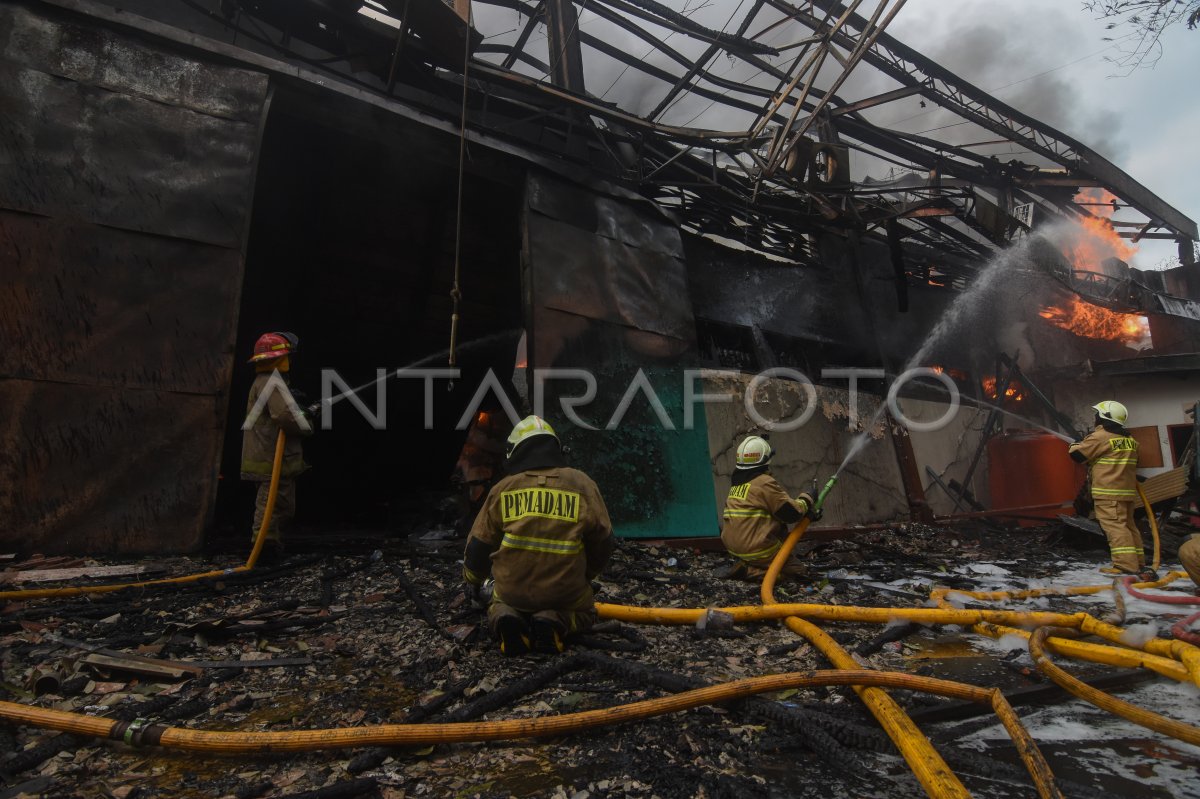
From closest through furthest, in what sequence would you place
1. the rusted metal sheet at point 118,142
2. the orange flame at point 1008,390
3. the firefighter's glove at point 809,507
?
the rusted metal sheet at point 118,142
the firefighter's glove at point 809,507
the orange flame at point 1008,390

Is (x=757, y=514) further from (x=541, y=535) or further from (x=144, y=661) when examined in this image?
(x=144, y=661)

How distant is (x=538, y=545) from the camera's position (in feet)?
10.6

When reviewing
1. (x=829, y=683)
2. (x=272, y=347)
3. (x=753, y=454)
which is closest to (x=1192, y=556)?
(x=829, y=683)

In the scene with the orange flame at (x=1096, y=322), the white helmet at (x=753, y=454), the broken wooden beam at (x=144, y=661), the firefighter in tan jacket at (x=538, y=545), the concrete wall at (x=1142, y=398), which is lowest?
the broken wooden beam at (x=144, y=661)

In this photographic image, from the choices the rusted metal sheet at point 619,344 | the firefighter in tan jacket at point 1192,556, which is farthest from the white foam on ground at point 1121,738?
the rusted metal sheet at point 619,344

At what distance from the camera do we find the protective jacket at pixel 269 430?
16.4 feet

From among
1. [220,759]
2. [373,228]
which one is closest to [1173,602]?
[220,759]

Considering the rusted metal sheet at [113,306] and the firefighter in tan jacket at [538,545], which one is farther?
the rusted metal sheet at [113,306]

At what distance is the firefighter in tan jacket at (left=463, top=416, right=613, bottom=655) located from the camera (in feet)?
10.6

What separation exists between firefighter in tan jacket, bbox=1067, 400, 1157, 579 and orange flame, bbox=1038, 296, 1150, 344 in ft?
34.6

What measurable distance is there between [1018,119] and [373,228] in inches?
714

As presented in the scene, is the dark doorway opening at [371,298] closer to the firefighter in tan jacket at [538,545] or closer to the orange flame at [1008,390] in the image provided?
the firefighter in tan jacket at [538,545]

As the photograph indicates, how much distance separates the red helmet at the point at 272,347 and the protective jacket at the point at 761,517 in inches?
181

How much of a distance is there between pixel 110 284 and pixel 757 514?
599 cm
